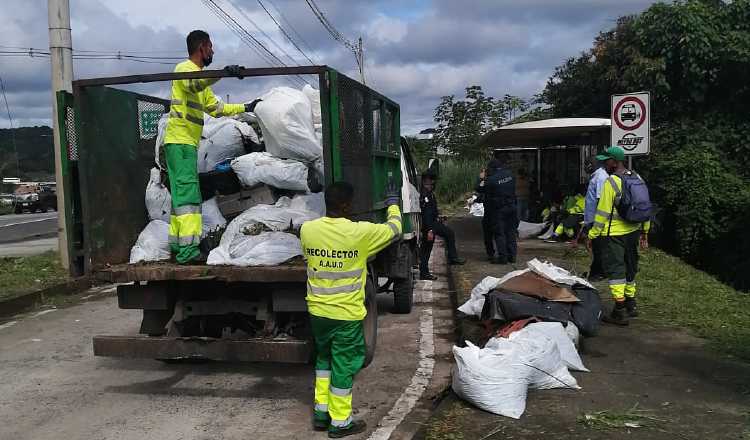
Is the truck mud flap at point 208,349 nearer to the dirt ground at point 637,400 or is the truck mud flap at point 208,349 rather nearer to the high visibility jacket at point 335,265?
the high visibility jacket at point 335,265

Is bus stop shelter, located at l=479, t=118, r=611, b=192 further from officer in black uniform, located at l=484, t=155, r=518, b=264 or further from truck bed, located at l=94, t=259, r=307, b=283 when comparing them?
truck bed, located at l=94, t=259, r=307, b=283

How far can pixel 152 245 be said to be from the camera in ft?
18.6

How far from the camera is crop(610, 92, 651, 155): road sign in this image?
924 centimetres

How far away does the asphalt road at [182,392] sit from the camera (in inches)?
179

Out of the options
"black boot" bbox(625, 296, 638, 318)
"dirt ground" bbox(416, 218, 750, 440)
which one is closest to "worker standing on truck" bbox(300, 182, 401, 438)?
"dirt ground" bbox(416, 218, 750, 440)

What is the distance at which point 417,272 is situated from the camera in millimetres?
11188

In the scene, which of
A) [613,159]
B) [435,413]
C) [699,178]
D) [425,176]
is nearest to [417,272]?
[425,176]

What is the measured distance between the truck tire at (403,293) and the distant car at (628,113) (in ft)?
12.3

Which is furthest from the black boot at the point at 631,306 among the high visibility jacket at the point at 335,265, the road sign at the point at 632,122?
the high visibility jacket at the point at 335,265

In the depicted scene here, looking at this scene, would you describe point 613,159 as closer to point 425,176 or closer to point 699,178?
point 425,176

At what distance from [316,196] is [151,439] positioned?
2.49 metres

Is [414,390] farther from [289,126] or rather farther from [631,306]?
[631,306]

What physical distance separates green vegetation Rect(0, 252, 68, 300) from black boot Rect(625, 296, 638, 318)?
749 cm

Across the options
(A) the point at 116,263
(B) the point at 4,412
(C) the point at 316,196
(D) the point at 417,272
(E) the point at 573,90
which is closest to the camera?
(B) the point at 4,412
